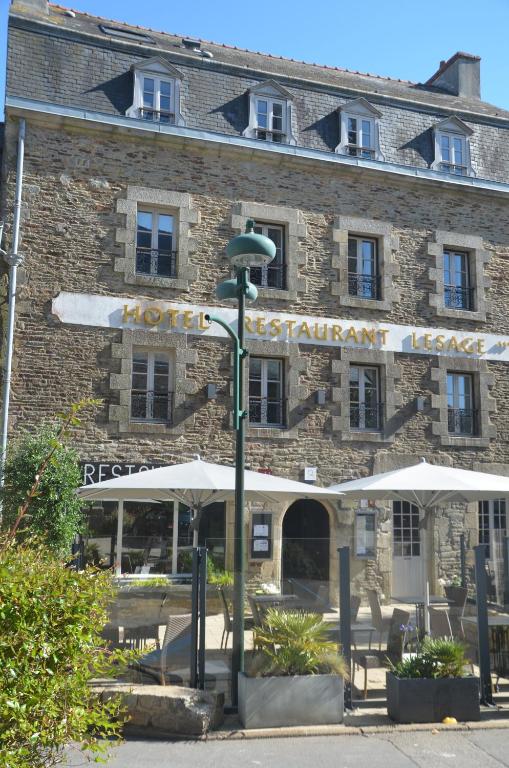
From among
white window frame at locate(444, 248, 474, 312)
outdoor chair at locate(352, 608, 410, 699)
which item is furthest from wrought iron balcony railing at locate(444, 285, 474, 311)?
outdoor chair at locate(352, 608, 410, 699)

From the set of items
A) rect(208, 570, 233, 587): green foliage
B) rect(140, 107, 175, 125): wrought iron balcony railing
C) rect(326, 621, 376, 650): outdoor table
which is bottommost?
rect(326, 621, 376, 650): outdoor table

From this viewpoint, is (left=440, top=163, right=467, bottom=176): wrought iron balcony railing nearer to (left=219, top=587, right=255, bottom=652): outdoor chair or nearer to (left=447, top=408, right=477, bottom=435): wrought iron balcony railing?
(left=447, top=408, right=477, bottom=435): wrought iron balcony railing

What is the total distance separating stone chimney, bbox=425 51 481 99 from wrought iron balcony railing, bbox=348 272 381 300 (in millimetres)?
6564

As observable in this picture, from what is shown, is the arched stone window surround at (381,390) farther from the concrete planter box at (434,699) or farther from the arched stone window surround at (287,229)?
the concrete planter box at (434,699)

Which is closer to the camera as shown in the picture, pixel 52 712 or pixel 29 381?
pixel 52 712

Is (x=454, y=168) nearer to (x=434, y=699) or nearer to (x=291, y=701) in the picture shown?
(x=434, y=699)

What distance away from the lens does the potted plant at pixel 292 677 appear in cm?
666

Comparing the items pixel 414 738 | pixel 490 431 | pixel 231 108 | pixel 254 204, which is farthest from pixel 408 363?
pixel 414 738

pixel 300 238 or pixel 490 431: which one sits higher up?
pixel 300 238

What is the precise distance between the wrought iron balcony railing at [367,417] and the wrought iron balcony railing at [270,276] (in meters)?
2.67

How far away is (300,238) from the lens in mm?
14766

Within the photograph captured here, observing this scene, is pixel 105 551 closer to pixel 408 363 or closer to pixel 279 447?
pixel 279 447

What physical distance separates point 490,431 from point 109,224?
8.22 meters

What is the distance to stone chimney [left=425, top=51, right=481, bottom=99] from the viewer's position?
19.0m
